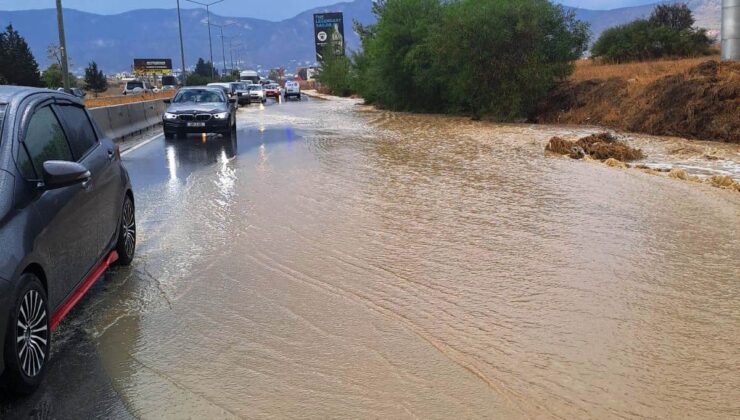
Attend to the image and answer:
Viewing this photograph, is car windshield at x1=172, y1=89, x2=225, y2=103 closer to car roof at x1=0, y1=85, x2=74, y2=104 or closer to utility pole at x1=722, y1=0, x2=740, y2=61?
car roof at x1=0, y1=85, x2=74, y2=104

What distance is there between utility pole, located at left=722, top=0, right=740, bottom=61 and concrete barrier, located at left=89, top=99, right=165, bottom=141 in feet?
72.0

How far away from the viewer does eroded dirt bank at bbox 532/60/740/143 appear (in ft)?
66.0

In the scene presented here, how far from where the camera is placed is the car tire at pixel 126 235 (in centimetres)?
657

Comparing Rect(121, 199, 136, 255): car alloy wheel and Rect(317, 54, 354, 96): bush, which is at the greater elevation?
Rect(317, 54, 354, 96): bush

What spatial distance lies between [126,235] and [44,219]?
2.37 metres

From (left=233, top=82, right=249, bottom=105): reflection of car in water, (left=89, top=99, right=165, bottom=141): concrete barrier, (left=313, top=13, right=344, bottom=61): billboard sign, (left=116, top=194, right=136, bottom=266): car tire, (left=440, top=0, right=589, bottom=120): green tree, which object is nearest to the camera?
(left=116, top=194, right=136, bottom=266): car tire

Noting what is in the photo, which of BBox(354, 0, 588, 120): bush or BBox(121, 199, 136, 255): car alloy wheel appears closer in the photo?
BBox(121, 199, 136, 255): car alloy wheel

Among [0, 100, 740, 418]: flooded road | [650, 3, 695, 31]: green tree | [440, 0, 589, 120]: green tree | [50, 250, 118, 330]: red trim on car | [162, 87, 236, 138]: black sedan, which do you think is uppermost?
[650, 3, 695, 31]: green tree

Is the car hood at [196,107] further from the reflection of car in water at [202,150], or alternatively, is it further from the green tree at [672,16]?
the green tree at [672,16]

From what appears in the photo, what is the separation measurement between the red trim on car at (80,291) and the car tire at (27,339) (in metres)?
0.22

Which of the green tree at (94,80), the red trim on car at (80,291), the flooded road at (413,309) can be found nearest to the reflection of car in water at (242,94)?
the flooded road at (413,309)

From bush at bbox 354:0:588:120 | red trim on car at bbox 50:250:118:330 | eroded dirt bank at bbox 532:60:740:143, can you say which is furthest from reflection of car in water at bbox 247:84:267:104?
red trim on car at bbox 50:250:118:330

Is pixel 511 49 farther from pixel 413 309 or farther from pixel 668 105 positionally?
pixel 413 309

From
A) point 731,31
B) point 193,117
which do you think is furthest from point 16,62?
point 731,31
